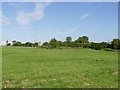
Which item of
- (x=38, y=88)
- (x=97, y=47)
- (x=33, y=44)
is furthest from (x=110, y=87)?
(x=33, y=44)

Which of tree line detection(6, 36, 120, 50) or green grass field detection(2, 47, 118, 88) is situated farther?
tree line detection(6, 36, 120, 50)

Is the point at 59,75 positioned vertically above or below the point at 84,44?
below

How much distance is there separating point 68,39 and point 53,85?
81208 mm

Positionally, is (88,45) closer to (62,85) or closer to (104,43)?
(104,43)

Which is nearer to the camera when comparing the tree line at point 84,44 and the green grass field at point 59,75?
the green grass field at point 59,75

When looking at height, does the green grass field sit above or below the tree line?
below

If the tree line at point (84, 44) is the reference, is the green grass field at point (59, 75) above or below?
below

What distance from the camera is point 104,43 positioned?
204ft

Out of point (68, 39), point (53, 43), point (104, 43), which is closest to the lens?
point (104, 43)

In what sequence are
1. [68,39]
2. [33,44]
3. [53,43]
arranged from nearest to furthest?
[53,43] < [68,39] < [33,44]

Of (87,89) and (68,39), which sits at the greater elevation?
(68,39)

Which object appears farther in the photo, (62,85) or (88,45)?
(88,45)

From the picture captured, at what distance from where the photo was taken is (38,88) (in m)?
4.90

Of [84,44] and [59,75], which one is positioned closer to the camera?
[59,75]
